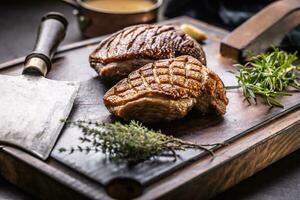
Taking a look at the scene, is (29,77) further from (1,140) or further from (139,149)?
(139,149)

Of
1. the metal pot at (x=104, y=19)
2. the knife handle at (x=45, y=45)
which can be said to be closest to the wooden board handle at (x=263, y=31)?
the metal pot at (x=104, y=19)

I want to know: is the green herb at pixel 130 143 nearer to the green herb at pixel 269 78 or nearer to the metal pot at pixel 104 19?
the green herb at pixel 269 78

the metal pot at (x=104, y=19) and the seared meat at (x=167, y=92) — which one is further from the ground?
the metal pot at (x=104, y=19)

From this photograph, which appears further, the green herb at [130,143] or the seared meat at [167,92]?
the seared meat at [167,92]

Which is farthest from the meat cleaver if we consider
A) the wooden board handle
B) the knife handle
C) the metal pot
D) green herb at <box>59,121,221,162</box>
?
the wooden board handle

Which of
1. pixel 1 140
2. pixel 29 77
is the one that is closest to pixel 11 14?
pixel 29 77

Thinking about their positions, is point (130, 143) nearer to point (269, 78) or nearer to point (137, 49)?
point (137, 49)
